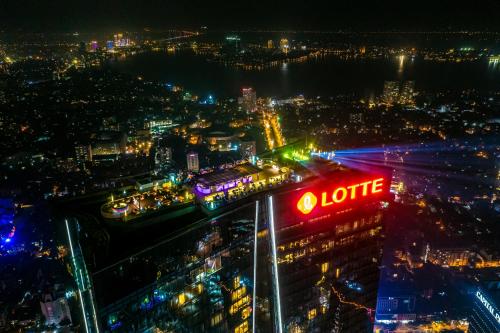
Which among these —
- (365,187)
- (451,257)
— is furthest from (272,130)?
(365,187)

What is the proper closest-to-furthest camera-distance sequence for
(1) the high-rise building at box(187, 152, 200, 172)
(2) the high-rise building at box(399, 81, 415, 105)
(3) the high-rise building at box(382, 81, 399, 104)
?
(1) the high-rise building at box(187, 152, 200, 172) → (2) the high-rise building at box(399, 81, 415, 105) → (3) the high-rise building at box(382, 81, 399, 104)

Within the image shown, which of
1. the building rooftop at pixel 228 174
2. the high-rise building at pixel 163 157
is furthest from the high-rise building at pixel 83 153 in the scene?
the building rooftop at pixel 228 174

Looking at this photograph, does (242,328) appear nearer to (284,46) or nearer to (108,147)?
(108,147)

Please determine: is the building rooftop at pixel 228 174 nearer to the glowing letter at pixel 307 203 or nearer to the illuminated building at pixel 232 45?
the glowing letter at pixel 307 203

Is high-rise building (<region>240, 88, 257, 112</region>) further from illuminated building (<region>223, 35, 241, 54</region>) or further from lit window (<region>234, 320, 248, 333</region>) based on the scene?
illuminated building (<region>223, 35, 241, 54</region>)

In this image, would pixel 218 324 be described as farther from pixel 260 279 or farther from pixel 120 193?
pixel 120 193

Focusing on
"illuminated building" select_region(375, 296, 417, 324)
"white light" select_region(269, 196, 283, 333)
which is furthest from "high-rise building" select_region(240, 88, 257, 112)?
"white light" select_region(269, 196, 283, 333)

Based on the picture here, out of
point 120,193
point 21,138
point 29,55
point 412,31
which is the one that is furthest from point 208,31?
point 120,193
